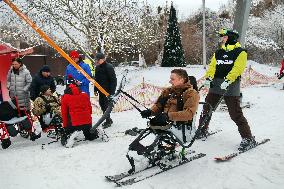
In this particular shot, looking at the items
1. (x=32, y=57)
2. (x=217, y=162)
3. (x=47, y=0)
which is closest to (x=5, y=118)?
(x=217, y=162)

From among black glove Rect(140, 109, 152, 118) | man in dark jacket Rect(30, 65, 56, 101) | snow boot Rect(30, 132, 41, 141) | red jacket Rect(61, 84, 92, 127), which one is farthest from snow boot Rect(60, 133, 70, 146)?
black glove Rect(140, 109, 152, 118)

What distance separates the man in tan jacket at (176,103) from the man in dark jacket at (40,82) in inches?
141

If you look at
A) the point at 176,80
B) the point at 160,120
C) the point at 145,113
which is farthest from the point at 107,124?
the point at 160,120

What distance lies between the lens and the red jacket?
6.68 metres

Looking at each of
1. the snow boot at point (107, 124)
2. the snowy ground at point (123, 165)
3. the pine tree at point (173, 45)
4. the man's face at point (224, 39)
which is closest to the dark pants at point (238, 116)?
the snowy ground at point (123, 165)

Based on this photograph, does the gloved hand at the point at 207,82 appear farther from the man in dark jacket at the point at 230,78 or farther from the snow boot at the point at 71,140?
the snow boot at the point at 71,140

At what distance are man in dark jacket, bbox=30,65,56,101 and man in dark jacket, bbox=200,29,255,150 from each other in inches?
141

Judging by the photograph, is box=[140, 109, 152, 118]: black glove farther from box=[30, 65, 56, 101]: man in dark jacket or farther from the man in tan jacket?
box=[30, 65, 56, 101]: man in dark jacket

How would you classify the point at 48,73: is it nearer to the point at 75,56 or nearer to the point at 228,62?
the point at 75,56

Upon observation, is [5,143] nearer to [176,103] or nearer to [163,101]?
[163,101]

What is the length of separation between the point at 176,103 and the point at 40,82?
391 cm

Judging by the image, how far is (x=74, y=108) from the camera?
21.9ft

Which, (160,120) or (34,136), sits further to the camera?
(34,136)

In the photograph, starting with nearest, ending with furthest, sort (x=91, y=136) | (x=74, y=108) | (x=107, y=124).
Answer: (x=74, y=108), (x=91, y=136), (x=107, y=124)
